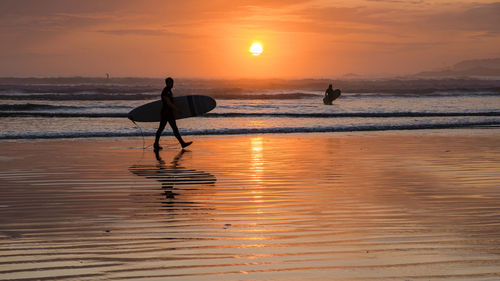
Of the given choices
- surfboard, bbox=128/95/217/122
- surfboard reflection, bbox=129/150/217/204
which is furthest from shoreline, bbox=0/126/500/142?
surfboard reflection, bbox=129/150/217/204

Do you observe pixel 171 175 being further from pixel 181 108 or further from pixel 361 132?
pixel 361 132

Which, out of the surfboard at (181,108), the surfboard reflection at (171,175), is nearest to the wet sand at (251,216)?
the surfboard reflection at (171,175)

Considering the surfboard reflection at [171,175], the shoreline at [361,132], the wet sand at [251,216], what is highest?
the wet sand at [251,216]

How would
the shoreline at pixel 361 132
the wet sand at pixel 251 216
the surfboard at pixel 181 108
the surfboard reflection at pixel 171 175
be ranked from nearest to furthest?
the wet sand at pixel 251 216 → the surfboard reflection at pixel 171 175 → the surfboard at pixel 181 108 → the shoreline at pixel 361 132

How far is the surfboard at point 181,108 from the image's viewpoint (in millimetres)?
A: 22141

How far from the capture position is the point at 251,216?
842cm

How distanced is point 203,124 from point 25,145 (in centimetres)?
1051

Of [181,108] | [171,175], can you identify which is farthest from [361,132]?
[171,175]

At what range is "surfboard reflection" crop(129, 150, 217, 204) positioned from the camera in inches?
444

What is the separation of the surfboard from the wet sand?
5673 mm

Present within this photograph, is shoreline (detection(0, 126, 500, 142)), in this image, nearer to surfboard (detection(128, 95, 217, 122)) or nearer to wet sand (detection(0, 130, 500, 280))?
surfboard (detection(128, 95, 217, 122))

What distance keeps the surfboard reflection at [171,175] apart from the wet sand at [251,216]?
0.14ft

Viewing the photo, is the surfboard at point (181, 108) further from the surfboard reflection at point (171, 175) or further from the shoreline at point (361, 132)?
the surfboard reflection at point (171, 175)

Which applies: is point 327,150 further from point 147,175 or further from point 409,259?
point 409,259
